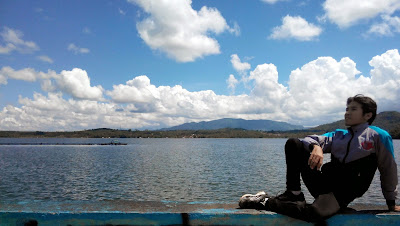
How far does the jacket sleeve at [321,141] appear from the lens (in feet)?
14.7

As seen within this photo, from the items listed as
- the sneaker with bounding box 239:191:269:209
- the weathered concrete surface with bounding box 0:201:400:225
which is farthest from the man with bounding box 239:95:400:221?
the weathered concrete surface with bounding box 0:201:400:225

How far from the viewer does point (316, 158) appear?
420 centimetres

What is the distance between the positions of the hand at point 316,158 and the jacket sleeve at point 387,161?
80 centimetres

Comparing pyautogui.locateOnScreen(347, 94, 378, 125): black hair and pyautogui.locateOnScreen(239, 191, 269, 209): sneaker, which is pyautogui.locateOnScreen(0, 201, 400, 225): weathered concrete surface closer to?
pyautogui.locateOnScreen(239, 191, 269, 209): sneaker

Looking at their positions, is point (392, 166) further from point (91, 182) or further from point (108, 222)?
point (91, 182)

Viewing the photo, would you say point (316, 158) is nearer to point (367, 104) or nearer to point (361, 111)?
point (361, 111)

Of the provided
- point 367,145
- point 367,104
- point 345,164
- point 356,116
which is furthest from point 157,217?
point 367,104

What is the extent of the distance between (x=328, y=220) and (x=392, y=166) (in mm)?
1211

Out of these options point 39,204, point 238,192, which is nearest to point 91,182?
point 238,192

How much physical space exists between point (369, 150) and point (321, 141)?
2.07ft

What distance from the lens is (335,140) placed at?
462 centimetres

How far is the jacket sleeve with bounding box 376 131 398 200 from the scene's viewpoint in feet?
13.9

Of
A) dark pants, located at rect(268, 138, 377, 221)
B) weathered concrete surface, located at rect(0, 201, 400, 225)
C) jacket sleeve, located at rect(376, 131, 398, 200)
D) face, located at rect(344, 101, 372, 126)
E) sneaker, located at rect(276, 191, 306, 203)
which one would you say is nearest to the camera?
weathered concrete surface, located at rect(0, 201, 400, 225)

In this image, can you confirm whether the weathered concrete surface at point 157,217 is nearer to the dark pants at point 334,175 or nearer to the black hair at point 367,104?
the dark pants at point 334,175
